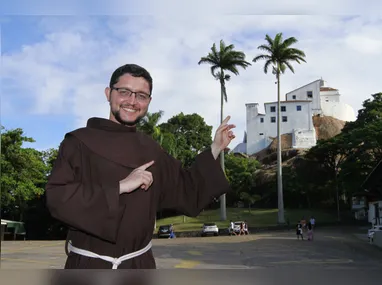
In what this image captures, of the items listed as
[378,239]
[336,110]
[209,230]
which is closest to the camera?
[378,239]

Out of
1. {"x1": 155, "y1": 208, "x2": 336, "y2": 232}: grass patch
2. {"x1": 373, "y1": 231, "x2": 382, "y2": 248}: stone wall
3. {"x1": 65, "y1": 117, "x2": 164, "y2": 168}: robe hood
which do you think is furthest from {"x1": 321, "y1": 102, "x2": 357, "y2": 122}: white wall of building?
{"x1": 65, "y1": 117, "x2": 164, "y2": 168}: robe hood

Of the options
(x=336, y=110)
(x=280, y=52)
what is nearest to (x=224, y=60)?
(x=280, y=52)

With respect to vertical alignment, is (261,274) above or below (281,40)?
below

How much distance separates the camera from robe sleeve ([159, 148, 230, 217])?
6.60 ft

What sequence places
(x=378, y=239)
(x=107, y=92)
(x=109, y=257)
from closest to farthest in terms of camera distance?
(x=109, y=257), (x=107, y=92), (x=378, y=239)

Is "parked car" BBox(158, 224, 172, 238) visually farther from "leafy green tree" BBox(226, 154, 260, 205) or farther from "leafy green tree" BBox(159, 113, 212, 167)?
"leafy green tree" BBox(159, 113, 212, 167)

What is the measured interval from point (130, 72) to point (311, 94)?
50363mm

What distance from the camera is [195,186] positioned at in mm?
2029

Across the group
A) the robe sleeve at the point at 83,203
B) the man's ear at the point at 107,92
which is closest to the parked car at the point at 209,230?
the man's ear at the point at 107,92

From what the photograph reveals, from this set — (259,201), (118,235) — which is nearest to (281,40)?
(259,201)

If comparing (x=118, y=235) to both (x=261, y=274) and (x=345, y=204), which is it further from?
(x=345, y=204)

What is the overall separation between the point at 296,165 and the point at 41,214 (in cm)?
1977

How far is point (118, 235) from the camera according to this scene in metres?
1.73

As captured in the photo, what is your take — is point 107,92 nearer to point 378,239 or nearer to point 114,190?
point 114,190
